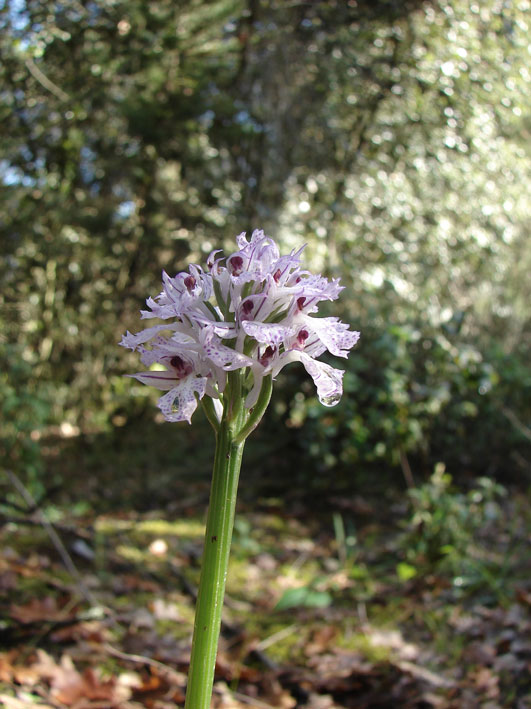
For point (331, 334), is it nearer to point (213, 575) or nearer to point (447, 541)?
point (213, 575)

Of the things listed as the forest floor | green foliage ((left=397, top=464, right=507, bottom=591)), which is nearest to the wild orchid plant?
the forest floor

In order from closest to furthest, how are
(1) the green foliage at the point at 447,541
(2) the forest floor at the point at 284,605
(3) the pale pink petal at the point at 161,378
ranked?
(3) the pale pink petal at the point at 161,378
(2) the forest floor at the point at 284,605
(1) the green foliage at the point at 447,541

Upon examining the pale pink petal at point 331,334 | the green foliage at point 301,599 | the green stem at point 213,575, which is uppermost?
the pale pink petal at point 331,334

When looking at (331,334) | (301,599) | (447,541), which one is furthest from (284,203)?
(331,334)

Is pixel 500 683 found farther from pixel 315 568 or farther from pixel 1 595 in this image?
pixel 1 595

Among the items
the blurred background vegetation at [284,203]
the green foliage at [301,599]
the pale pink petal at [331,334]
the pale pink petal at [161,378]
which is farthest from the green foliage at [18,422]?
the pale pink petal at [331,334]

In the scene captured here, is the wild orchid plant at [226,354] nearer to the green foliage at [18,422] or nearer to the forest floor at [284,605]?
the forest floor at [284,605]

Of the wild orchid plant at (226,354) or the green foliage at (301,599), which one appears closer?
the wild orchid plant at (226,354)
